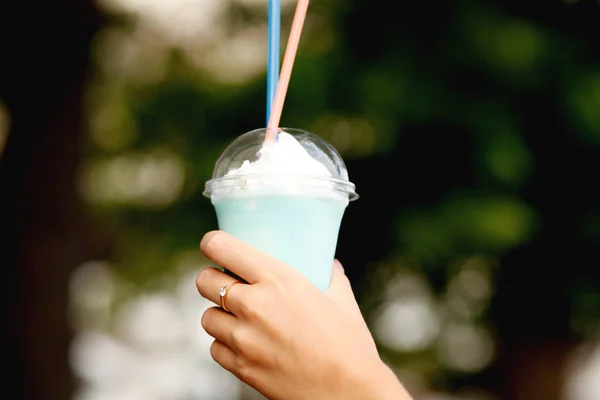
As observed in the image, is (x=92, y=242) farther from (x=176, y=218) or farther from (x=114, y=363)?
(x=114, y=363)

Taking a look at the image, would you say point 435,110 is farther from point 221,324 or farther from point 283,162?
point 221,324

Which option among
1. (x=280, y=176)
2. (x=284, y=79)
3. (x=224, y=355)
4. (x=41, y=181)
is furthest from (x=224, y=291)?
(x=41, y=181)

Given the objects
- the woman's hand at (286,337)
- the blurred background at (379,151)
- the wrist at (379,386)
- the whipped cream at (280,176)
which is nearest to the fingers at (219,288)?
the woman's hand at (286,337)

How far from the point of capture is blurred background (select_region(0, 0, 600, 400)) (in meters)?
4.86

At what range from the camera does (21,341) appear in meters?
4.68

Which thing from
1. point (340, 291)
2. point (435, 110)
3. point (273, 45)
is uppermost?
point (435, 110)

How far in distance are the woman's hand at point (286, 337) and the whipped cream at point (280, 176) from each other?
13 centimetres

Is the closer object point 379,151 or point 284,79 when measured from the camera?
point 284,79

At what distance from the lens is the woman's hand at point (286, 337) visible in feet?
4.66

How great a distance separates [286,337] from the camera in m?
1.42

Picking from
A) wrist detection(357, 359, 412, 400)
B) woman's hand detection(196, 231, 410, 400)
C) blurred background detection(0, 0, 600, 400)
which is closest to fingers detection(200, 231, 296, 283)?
woman's hand detection(196, 231, 410, 400)

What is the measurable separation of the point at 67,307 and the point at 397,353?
114 inches

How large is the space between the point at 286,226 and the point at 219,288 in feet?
0.63

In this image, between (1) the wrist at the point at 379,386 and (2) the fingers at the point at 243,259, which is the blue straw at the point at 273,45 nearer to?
(2) the fingers at the point at 243,259
